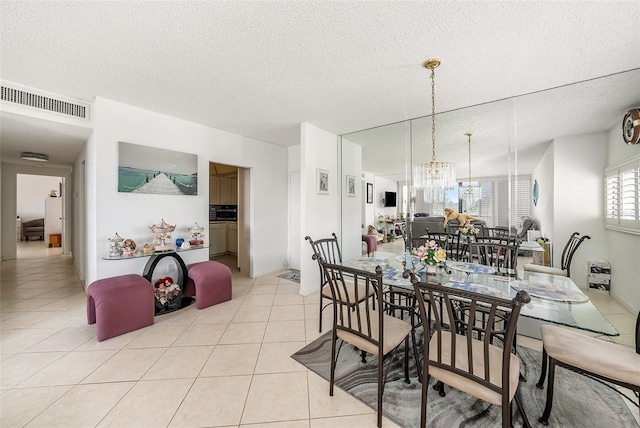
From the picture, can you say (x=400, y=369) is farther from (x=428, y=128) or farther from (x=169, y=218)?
(x=169, y=218)

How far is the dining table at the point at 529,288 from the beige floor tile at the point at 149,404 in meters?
1.74

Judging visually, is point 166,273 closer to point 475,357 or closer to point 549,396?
point 475,357

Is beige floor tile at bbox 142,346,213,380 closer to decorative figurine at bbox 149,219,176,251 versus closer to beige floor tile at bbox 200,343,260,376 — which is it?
beige floor tile at bbox 200,343,260,376

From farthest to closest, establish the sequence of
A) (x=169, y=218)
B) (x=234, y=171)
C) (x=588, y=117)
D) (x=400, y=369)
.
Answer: (x=234, y=171) → (x=169, y=218) → (x=588, y=117) → (x=400, y=369)

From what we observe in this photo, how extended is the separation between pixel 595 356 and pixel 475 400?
735 millimetres

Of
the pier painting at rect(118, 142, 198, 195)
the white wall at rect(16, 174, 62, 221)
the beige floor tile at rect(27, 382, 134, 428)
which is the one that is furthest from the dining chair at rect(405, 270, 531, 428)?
the white wall at rect(16, 174, 62, 221)

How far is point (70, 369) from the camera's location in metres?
1.88

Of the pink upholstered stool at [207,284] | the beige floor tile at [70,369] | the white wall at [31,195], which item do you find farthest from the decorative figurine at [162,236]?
the white wall at [31,195]

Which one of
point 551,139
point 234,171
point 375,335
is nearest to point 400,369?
point 375,335

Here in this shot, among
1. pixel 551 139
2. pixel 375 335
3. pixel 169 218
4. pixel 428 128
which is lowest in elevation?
pixel 375 335

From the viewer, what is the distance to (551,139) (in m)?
2.97

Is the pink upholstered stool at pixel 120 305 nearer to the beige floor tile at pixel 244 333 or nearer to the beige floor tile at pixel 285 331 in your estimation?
the beige floor tile at pixel 244 333

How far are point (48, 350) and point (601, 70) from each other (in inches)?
221

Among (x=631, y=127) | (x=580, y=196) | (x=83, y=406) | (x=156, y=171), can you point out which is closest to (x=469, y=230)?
(x=580, y=196)
